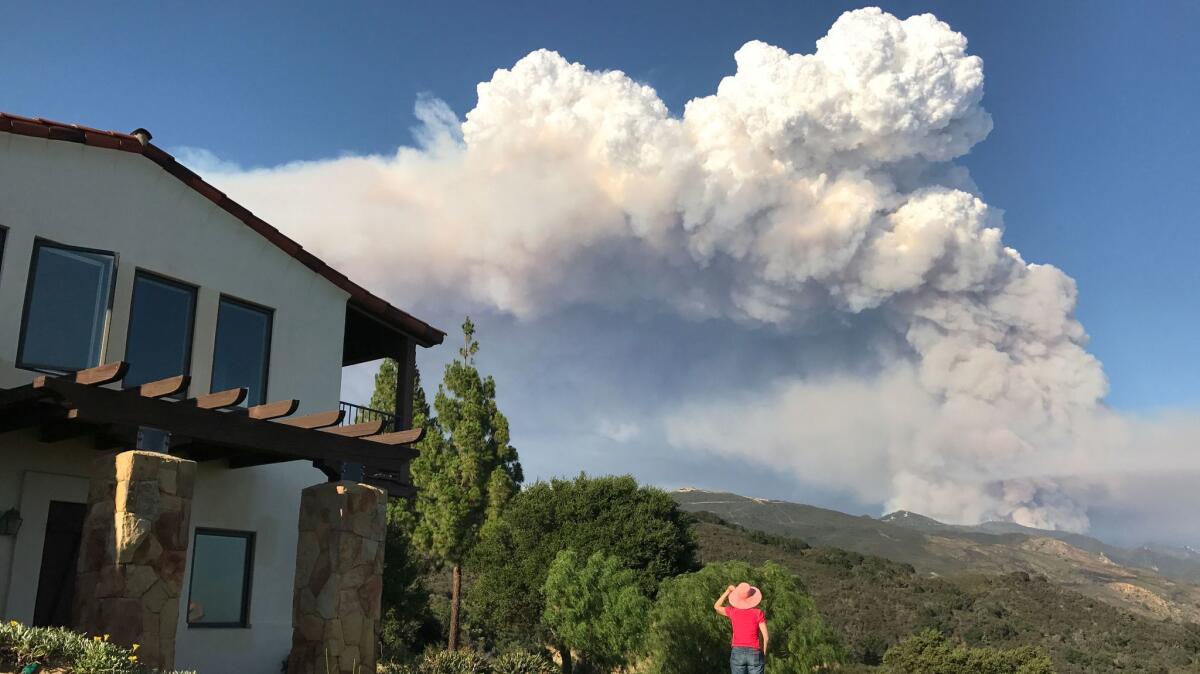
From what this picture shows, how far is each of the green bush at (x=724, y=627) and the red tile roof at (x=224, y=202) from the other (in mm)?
6365

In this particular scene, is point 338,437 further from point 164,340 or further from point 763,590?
point 763,590

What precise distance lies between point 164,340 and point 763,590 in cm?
1031

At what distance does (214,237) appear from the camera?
1417cm

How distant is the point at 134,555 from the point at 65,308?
415cm

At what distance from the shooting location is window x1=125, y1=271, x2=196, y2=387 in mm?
12961

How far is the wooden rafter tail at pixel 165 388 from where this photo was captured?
33.3 ft

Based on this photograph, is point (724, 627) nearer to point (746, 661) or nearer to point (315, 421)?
point (746, 661)

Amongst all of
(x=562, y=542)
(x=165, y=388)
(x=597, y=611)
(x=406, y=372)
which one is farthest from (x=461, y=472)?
(x=165, y=388)

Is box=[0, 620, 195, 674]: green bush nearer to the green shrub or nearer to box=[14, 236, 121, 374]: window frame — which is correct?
box=[14, 236, 121, 374]: window frame

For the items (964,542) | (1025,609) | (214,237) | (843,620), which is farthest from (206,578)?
(964,542)

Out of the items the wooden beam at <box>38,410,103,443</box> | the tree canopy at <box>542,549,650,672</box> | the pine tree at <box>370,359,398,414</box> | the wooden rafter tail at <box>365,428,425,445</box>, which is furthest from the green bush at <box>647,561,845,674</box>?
the pine tree at <box>370,359,398,414</box>

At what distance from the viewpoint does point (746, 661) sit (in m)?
11.2

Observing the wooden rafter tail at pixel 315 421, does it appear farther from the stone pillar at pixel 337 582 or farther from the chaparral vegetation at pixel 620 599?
the chaparral vegetation at pixel 620 599

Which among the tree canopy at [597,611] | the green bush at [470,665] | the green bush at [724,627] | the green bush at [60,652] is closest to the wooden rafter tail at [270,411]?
the green bush at [60,652]
